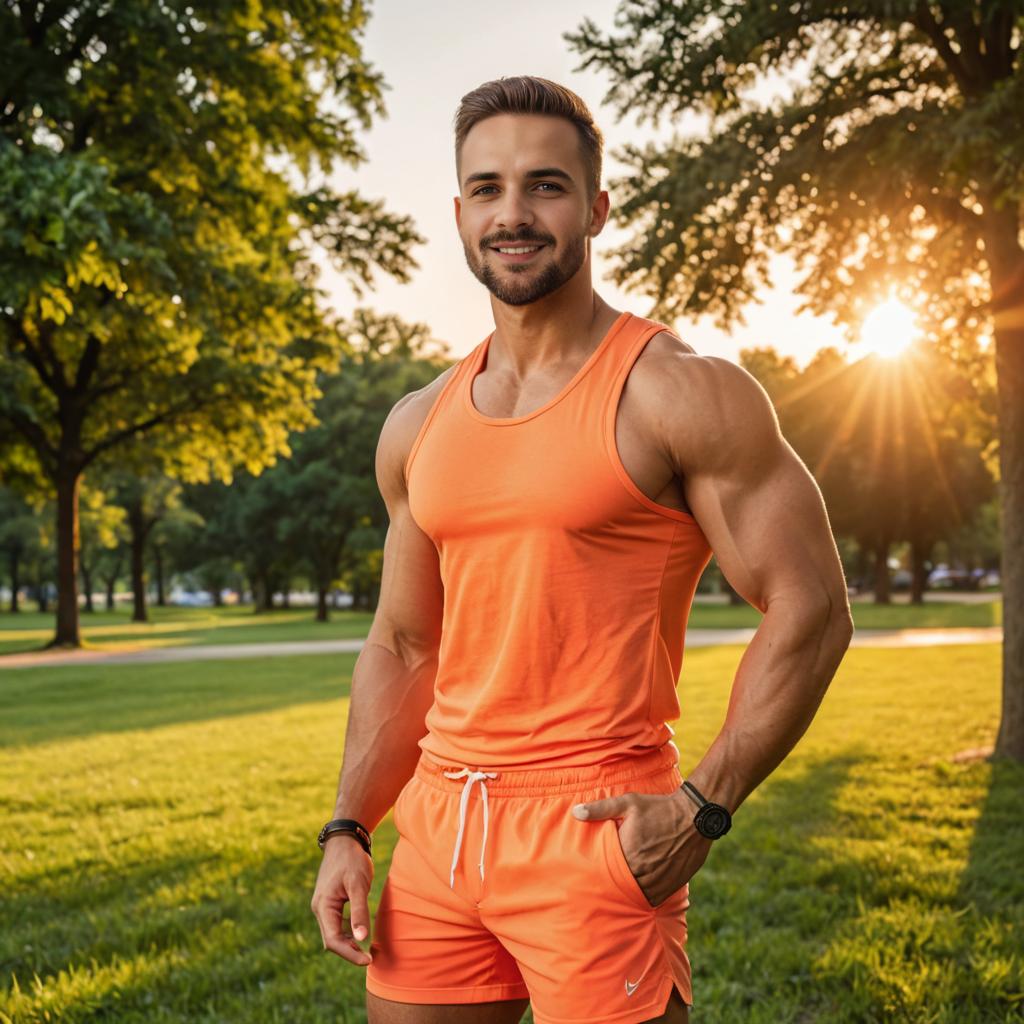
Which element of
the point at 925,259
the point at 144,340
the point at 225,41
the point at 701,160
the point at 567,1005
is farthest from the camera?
the point at 144,340

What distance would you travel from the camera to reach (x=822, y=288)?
35.6 ft

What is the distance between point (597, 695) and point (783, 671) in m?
0.35

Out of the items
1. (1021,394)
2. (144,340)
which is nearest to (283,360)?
(144,340)

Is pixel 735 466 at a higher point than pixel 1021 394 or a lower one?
lower

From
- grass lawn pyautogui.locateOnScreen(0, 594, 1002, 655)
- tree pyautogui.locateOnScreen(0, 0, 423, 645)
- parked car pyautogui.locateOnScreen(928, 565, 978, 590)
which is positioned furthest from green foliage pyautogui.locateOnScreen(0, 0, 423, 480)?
parked car pyautogui.locateOnScreen(928, 565, 978, 590)

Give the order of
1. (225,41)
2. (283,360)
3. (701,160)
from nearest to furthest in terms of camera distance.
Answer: (701,160) < (225,41) < (283,360)

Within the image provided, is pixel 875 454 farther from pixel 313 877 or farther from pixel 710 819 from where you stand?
pixel 710 819

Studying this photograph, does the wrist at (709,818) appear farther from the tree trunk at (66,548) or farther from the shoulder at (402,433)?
the tree trunk at (66,548)

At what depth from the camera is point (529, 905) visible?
204 centimetres

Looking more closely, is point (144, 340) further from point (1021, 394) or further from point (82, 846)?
point (1021, 394)

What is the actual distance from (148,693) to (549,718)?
Result: 16020 mm

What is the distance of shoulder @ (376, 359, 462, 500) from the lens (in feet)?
8.17

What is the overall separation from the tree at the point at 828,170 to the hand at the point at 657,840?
7802 millimetres

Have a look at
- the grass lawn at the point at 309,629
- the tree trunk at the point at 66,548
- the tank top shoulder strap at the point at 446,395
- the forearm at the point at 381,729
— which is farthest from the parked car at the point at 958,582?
the tank top shoulder strap at the point at 446,395
